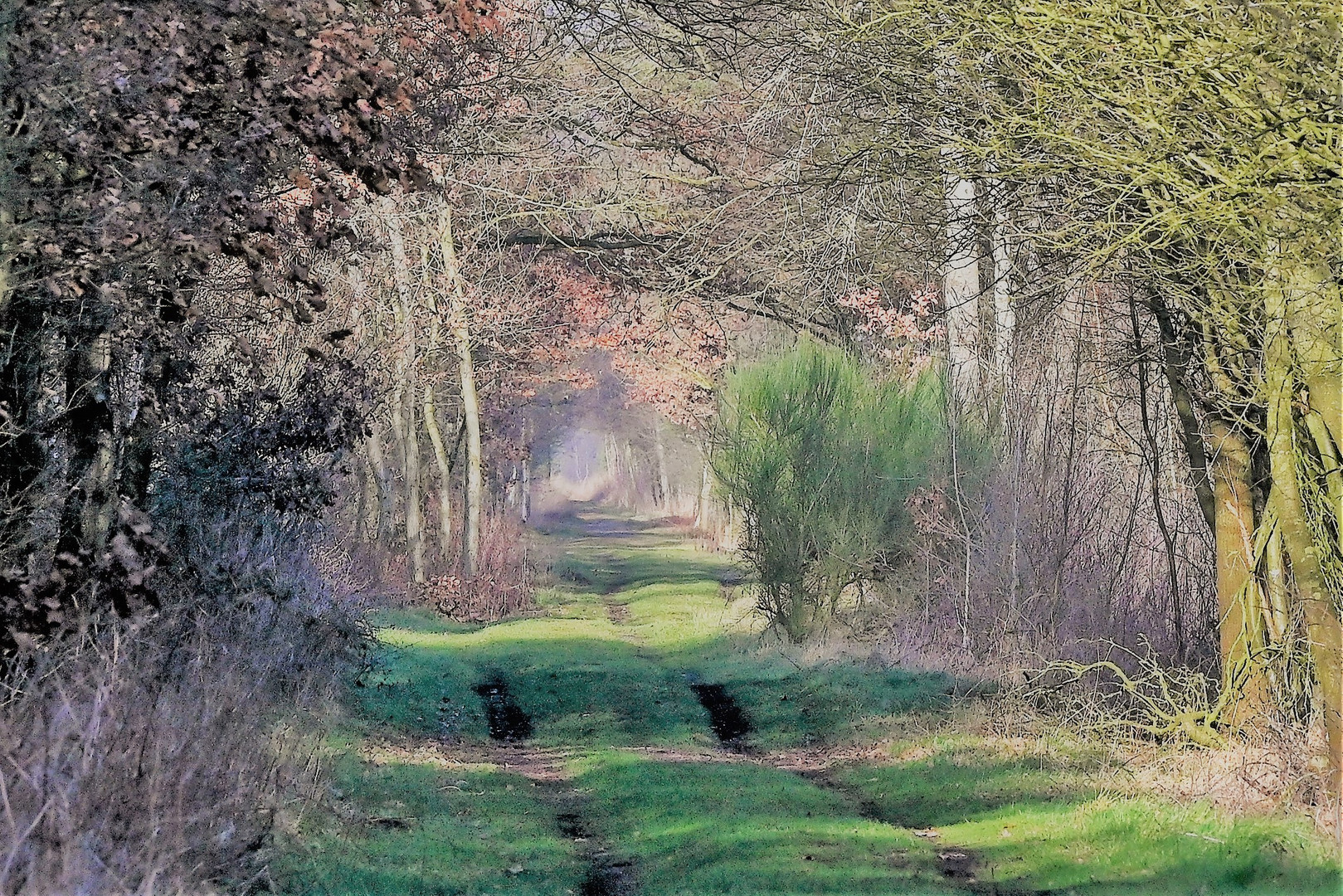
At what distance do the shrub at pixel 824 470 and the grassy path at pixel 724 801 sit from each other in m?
1.15

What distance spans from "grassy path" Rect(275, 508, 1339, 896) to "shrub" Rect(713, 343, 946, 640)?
3.79 feet

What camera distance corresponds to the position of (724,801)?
1045 centimetres

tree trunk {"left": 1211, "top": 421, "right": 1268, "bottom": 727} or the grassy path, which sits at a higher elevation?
tree trunk {"left": 1211, "top": 421, "right": 1268, "bottom": 727}

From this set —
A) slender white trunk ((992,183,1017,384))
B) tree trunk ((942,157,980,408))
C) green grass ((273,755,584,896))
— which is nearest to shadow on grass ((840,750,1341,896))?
green grass ((273,755,584,896))

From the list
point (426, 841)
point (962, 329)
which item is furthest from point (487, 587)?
point (426, 841)

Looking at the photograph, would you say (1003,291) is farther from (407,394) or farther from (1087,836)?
(407,394)

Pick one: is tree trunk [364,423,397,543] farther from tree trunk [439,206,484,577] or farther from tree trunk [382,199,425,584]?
tree trunk [439,206,484,577]

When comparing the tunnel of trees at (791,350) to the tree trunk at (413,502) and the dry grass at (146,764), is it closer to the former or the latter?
the dry grass at (146,764)

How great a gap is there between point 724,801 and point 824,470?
8376mm

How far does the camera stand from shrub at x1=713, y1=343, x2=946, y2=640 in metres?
18.4

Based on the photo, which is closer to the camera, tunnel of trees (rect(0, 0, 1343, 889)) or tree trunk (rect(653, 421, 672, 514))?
tunnel of trees (rect(0, 0, 1343, 889))

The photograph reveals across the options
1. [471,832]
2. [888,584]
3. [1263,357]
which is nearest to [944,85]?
[1263,357]

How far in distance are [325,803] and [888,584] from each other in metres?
10.6

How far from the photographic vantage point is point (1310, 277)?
8430mm
